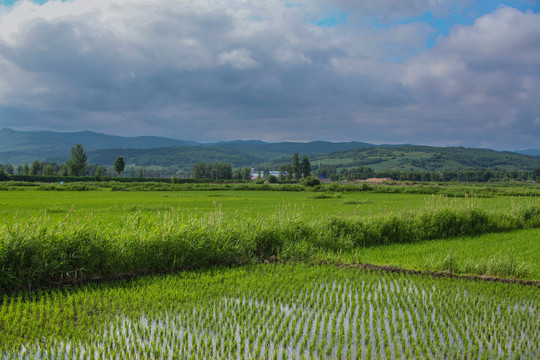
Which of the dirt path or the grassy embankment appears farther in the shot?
the dirt path

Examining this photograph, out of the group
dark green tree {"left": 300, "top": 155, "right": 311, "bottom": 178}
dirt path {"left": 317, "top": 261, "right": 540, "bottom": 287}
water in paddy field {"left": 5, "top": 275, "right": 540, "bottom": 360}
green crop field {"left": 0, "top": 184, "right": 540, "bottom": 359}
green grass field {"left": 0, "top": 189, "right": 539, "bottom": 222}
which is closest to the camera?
water in paddy field {"left": 5, "top": 275, "right": 540, "bottom": 360}

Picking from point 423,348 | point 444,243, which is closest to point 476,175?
point 444,243

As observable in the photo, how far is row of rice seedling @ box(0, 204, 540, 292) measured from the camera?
29.3ft

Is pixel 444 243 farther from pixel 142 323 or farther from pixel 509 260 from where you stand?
pixel 142 323

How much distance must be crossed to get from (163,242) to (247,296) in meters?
3.47

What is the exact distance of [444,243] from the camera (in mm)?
15680

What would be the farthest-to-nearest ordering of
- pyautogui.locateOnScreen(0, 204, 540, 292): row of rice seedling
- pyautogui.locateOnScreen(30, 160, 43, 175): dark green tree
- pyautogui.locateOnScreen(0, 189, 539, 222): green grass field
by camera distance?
pyautogui.locateOnScreen(30, 160, 43, 175): dark green tree < pyautogui.locateOnScreen(0, 189, 539, 222): green grass field < pyautogui.locateOnScreen(0, 204, 540, 292): row of rice seedling

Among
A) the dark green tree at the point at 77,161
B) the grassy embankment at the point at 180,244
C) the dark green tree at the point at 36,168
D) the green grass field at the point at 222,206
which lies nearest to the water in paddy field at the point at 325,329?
the grassy embankment at the point at 180,244

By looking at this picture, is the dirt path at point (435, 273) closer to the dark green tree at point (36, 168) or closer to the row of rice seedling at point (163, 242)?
the row of rice seedling at point (163, 242)

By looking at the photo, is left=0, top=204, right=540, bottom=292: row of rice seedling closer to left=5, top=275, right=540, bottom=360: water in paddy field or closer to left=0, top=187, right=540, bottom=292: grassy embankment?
left=0, top=187, right=540, bottom=292: grassy embankment

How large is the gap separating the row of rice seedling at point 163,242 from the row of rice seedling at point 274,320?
90 cm

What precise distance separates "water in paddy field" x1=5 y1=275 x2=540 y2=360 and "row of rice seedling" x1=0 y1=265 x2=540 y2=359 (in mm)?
23

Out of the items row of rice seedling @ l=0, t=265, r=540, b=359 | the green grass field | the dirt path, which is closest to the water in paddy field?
row of rice seedling @ l=0, t=265, r=540, b=359

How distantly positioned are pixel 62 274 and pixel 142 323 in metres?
3.62
